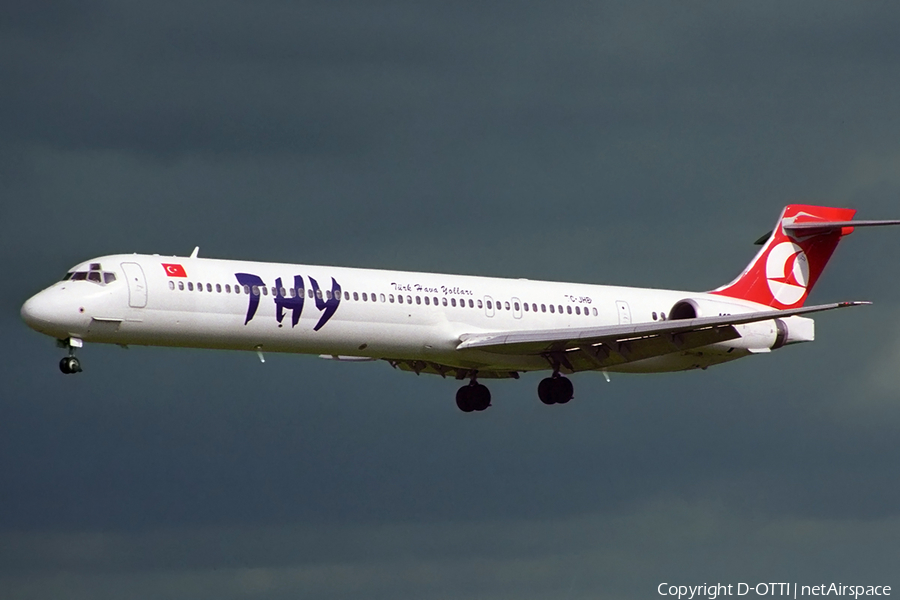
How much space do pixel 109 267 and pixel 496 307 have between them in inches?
438

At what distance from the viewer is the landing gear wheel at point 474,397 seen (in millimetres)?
52812

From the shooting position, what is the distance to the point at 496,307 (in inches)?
1932

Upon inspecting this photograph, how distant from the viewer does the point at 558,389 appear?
165 feet

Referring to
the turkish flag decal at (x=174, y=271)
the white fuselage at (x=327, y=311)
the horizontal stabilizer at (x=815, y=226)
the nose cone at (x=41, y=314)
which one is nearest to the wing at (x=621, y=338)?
the white fuselage at (x=327, y=311)

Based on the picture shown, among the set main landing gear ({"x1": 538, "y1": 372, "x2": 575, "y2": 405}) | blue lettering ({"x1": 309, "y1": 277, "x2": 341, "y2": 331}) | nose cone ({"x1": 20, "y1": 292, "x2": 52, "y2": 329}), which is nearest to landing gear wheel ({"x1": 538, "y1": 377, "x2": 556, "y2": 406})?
main landing gear ({"x1": 538, "y1": 372, "x2": 575, "y2": 405})

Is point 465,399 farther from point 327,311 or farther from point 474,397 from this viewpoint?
point 327,311

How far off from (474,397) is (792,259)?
1110cm

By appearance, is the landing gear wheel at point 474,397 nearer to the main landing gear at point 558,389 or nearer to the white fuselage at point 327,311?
the white fuselage at point 327,311

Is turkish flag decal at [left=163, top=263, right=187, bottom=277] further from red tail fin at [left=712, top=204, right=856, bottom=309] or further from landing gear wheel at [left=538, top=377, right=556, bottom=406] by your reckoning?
red tail fin at [left=712, top=204, right=856, bottom=309]

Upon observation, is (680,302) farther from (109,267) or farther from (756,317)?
(109,267)

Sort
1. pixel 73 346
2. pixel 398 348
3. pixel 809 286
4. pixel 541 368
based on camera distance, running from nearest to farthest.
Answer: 1. pixel 73 346
2. pixel 398 348
3. pixel 541 368
4. pixel 809 286

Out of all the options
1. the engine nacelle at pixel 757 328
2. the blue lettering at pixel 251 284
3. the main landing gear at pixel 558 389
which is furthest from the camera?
the engine nacelle at pixel 757 328

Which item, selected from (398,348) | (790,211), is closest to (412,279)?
(398,348)

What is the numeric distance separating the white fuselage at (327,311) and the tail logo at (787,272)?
3.28 m
